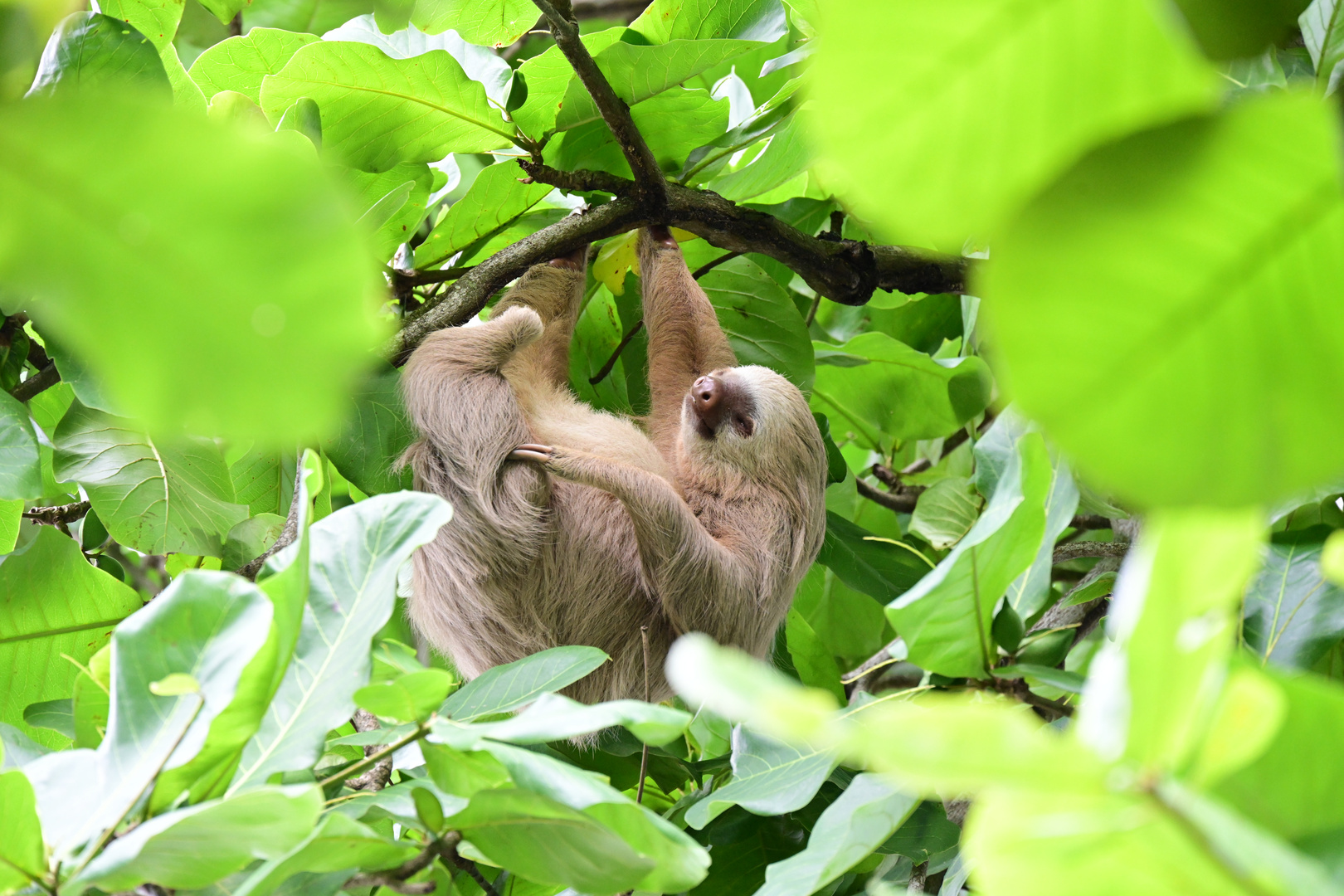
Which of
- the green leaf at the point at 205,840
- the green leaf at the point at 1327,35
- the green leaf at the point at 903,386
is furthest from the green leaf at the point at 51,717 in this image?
the green leaf at the point at 1327,35

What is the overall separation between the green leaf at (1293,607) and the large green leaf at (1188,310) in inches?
40.8

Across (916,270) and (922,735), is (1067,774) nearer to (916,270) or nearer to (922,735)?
(922,735)

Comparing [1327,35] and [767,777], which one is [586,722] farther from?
[1327,35]

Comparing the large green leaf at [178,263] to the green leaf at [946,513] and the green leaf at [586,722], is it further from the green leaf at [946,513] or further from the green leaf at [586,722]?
the green leaf at [946,513]

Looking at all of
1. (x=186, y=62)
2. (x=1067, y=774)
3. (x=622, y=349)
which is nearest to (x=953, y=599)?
(x=1067, y=774)

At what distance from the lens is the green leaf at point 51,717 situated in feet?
3.96

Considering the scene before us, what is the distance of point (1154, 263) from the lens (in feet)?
0.76

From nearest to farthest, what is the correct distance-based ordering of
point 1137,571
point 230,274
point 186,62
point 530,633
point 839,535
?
point 230,274 → point 1137,571 → point 530,633 → point 839,535 → point 186,62

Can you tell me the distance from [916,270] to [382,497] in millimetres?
1136

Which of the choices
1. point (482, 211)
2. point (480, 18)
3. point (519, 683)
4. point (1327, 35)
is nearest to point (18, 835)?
point (519, 683)

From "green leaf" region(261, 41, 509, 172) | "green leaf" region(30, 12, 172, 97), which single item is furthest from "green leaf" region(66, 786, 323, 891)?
"green leaf" region(261, 41, 509, 172)

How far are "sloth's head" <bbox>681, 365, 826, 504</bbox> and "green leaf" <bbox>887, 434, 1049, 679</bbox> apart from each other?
1.02 meters

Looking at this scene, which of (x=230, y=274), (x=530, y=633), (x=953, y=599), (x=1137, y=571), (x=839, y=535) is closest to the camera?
(x=230, y=274)

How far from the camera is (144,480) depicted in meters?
1.56
